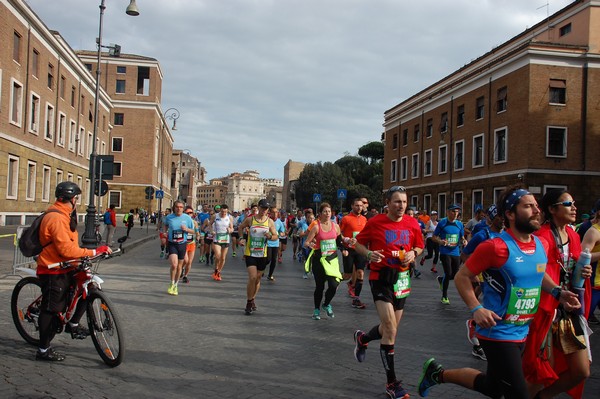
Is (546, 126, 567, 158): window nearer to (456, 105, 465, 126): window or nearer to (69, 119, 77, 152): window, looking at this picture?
(456, 105, 465, 126): window

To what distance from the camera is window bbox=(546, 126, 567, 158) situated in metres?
31.2

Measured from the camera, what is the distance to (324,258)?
8242 millimetres

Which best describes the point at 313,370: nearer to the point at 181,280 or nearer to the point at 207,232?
the point at 181,280

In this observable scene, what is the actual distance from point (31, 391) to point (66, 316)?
1.13 meters

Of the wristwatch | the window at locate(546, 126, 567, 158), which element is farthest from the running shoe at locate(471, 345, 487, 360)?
the window at locate(546, 126, 567, 158)

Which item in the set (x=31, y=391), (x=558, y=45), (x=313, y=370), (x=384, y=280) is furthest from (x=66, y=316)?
(x=558, y=45)

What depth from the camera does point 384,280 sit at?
203 inches

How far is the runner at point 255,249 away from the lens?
8484mm

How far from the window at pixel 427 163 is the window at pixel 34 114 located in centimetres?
2866

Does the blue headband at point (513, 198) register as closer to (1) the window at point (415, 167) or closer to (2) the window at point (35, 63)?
(2) the window at point (35, 63)

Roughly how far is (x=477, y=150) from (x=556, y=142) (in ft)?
19.6

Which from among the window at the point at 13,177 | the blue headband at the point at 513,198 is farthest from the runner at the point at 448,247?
the window at the point at 13,177

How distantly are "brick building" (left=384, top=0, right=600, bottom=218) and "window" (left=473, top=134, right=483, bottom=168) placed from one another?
0.22 ft

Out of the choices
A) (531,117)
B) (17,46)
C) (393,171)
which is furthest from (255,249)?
(393,171)
